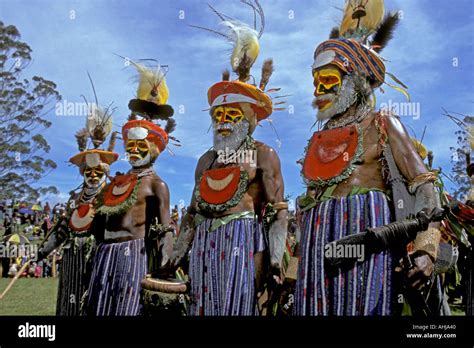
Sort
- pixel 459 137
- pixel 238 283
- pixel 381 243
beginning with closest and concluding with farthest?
pixel 381 243 < pixel 238 283 < pixel 459 137

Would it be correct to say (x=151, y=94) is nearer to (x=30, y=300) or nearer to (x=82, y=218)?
(x=82, y=218)

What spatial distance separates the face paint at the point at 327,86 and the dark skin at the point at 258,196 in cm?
91

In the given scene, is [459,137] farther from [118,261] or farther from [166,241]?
[118,261]

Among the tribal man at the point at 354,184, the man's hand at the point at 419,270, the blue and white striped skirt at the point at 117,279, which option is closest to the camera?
the man's hand at the point at 419,270

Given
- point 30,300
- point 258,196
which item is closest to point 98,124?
point 258,196

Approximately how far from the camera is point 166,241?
213 inches

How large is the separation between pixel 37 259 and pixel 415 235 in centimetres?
452

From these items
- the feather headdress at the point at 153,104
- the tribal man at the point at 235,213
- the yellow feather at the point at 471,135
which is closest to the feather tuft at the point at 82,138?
the feather headdress at the point at 153,104

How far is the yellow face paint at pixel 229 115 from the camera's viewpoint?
14.7 feet

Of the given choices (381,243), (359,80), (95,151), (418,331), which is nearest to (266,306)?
(418,331)

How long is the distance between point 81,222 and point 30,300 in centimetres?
557

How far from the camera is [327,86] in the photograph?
3.51 meters

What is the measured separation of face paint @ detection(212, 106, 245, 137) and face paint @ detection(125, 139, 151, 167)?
1.43m

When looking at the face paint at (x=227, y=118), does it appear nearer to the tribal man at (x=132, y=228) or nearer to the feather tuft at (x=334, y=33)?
the feather tuft at (x=334, y=33)
